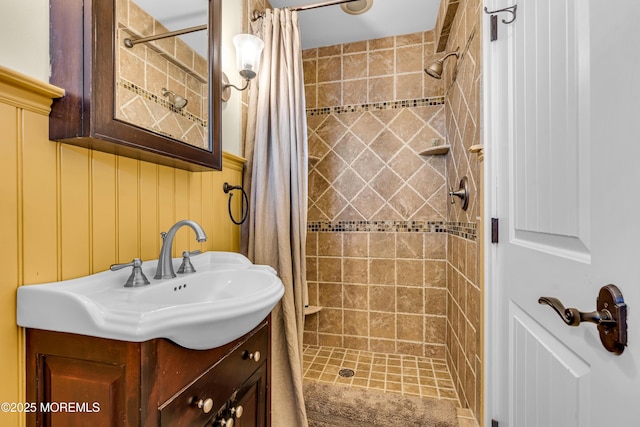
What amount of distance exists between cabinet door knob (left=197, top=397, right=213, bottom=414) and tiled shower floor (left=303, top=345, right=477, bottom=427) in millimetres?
1221

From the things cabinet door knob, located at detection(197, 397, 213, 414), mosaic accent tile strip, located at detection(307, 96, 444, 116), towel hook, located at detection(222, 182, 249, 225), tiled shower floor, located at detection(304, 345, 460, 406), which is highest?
mosaic accent tile strip, located at detection(307, 96, 444, 116)

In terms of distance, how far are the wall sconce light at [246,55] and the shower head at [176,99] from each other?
38 centimetres

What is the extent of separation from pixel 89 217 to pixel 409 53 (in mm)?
2278

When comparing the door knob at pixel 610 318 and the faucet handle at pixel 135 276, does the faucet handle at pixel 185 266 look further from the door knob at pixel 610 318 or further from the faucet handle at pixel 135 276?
the door knob at pixel 610 318

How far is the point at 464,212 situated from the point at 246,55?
1.39 m

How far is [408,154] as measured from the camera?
2203mm

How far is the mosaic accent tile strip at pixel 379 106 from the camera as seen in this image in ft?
7.12

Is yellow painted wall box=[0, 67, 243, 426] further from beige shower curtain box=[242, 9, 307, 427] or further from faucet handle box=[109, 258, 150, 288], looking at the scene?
beige shower curtain box=[242, 9, 307, 427]

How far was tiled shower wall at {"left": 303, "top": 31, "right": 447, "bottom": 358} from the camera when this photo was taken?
217cm

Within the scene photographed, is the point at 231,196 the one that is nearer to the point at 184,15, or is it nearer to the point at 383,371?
the point at 184,15

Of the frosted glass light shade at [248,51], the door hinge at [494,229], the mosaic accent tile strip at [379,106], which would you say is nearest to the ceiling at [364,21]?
the mosaic accent tile strip at [379,106]

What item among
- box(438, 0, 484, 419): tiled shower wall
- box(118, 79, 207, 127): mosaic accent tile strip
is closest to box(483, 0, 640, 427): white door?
box(438, 0, 484, 419): tiled shower wall

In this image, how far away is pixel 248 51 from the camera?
4.67 ft

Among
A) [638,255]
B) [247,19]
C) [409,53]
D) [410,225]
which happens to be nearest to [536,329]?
[638,255]
